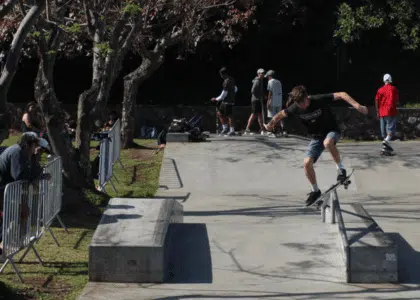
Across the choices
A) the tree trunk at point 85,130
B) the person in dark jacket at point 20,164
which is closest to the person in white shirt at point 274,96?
the tree trunk at point 85,130

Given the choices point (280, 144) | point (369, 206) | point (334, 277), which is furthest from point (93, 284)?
point (280, 144)

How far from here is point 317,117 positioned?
12773 mm

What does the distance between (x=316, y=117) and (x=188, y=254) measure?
3.07m

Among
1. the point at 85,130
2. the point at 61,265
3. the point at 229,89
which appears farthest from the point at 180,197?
the point at 229,89

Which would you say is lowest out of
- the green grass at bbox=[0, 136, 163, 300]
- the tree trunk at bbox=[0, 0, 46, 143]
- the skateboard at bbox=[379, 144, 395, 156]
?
the green grass at bbox=[0, 136, 163, 300]

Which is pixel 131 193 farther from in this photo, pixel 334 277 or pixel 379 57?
pixel 379 57

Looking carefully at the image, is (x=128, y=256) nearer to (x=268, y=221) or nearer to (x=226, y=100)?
(x=268, y=221)

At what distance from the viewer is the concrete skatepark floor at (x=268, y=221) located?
9445 mm

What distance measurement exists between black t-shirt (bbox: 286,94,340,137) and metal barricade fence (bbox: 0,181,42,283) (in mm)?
3878

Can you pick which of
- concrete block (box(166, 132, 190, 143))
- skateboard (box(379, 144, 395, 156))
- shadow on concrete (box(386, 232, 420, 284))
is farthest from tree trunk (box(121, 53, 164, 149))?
shadow on concrete (box(386, 232, 420, 284))

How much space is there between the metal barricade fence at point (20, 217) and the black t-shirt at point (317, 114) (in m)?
3.88

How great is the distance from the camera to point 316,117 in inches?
503

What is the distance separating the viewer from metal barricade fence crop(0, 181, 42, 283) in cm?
913

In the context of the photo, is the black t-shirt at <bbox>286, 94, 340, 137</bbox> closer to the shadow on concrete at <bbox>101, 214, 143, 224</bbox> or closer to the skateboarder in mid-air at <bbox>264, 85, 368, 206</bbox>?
the skateboarder in mid-air at <bbox>264, 85, 368, 206</bbox>
